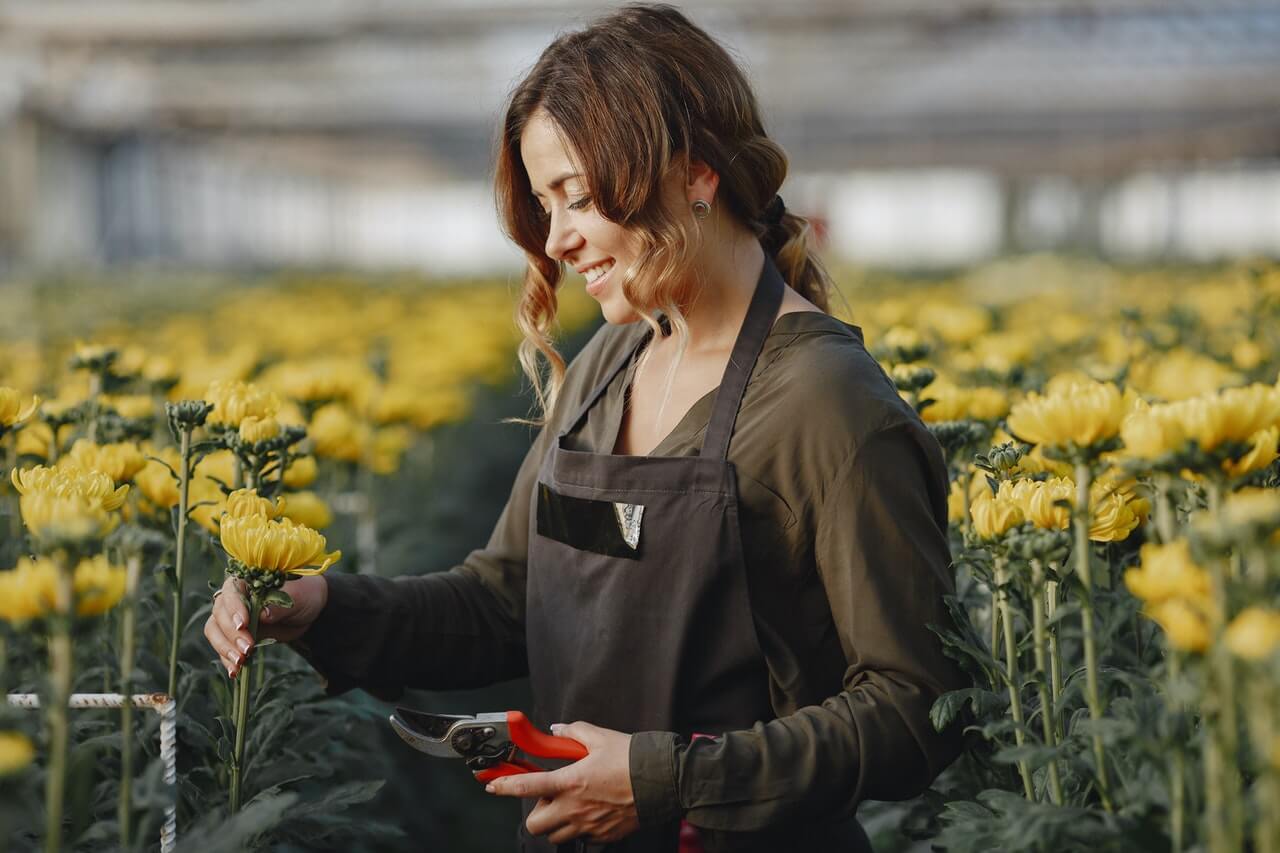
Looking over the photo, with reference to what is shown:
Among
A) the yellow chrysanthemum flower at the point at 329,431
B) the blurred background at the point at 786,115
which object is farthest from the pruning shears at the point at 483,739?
the blurred background at the point at 786,115

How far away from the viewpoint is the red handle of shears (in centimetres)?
150

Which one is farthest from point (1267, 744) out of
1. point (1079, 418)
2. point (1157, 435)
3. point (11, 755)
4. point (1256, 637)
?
point (11, 755)

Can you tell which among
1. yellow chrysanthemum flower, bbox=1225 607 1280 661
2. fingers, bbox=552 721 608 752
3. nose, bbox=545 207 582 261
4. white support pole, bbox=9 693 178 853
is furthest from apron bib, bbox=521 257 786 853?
yellow chrysanthemum flower, bbox=1225 607 1280 661

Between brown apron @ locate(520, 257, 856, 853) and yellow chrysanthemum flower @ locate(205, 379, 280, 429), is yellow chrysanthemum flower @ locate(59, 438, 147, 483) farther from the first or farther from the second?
brown apron @ locate(520, 257, 856, 853)

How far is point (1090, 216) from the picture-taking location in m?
40.4

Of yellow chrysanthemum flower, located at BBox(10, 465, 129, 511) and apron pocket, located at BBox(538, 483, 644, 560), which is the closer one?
yellow chrysanthemum flower, located at BBox(10, 465, 129, 511)

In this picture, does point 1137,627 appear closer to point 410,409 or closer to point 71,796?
point 71,796

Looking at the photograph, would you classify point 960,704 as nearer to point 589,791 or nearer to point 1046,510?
point 1046,510

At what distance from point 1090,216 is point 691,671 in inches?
1637

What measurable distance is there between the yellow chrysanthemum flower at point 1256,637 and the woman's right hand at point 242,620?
1002 mm

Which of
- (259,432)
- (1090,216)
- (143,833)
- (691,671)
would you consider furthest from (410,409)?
(1090,216)

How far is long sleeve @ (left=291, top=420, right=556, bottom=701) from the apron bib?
0.26 metres

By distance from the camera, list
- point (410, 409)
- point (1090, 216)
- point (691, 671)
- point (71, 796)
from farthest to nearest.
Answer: point (1090, 216), point (410, 409), point (691, 671), point (71, 796)

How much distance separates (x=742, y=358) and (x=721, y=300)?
0.12 meters
